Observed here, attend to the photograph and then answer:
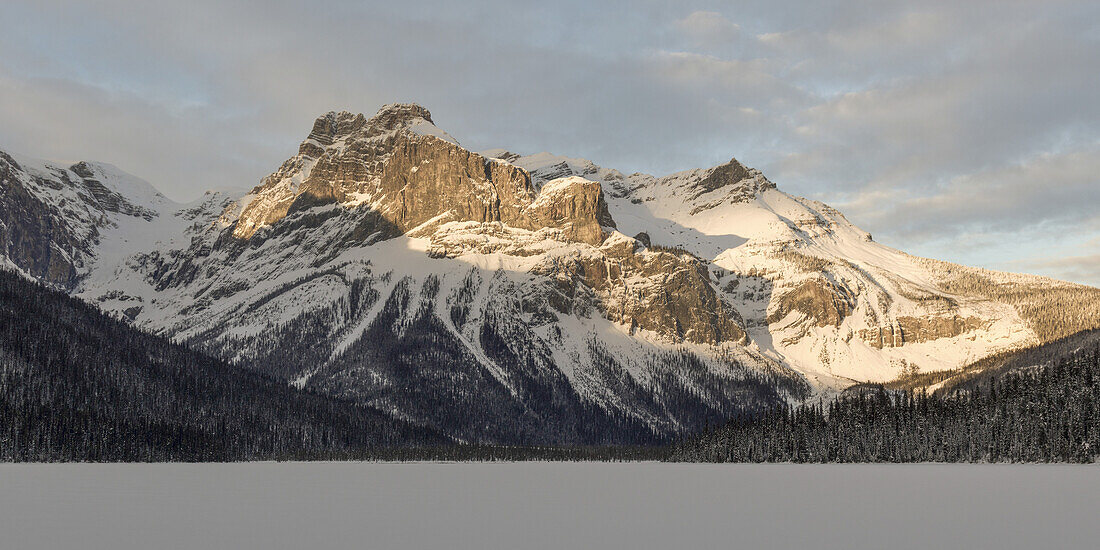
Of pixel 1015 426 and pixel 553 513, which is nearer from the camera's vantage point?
pixel 553 513

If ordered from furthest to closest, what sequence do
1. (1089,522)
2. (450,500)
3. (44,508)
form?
(450,500), (44,508), (1089,522)

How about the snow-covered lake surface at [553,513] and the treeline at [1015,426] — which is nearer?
the snow-covered lake surface at [553,513]

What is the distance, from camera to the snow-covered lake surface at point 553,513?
60500mm

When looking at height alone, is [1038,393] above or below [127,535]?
above

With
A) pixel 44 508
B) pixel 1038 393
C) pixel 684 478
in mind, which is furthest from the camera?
pixel 1038 393

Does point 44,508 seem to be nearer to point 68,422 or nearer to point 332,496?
point 332,496

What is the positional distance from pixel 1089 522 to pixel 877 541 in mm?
22008

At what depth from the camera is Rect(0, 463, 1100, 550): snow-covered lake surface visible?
60500mm

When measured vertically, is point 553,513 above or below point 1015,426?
below

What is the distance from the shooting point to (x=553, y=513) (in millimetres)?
82125

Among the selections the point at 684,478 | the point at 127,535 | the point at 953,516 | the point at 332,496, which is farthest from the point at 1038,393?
the point at 127,535

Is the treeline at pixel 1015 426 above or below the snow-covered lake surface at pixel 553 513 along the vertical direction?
above

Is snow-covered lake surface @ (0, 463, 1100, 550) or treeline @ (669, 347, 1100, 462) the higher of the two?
treeline @ (669, 347, 1100, 462)

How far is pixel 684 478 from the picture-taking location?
14788 cm
